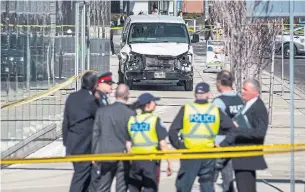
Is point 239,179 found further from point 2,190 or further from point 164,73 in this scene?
point 164,73

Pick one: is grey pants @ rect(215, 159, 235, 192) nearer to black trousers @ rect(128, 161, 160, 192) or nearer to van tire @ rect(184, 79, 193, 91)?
black trousers @ rect(128, 161, 160, 192)

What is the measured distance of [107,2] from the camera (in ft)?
83.1

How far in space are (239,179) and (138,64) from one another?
636 inches

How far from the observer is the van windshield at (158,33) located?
26.8 m

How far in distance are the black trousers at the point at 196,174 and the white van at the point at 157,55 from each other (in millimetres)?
15791

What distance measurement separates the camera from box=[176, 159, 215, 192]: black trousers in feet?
33.6

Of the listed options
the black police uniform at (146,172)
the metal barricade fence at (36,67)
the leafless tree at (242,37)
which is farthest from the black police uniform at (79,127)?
the leafless tree at (242,37)

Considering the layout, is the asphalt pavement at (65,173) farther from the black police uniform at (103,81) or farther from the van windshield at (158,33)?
the van windshield at (158,33)

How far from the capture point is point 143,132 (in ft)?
32.9

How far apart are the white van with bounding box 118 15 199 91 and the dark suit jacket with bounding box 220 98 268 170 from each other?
15.8 m

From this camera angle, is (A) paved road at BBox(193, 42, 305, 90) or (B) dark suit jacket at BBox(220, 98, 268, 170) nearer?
(B) dark suit jacket at BBox(220, 98, 268, 170)

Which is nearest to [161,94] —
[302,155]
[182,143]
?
[302,155]

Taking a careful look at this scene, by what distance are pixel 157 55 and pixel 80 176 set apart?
50.5ft

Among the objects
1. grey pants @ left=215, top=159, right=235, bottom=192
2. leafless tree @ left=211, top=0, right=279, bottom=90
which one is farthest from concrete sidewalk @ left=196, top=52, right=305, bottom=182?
grey pants @ left=215, top=159, right=235, bottom=192
